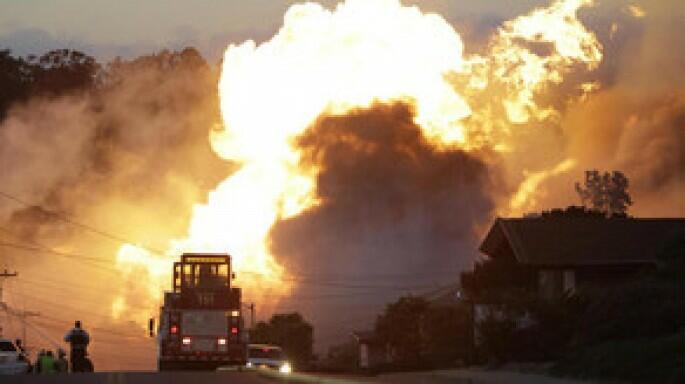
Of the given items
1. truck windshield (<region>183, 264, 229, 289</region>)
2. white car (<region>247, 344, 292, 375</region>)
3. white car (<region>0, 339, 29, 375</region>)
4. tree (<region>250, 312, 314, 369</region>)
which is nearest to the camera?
white car (<region>0, 339, 29, 375</region>)

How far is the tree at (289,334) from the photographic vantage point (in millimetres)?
105125

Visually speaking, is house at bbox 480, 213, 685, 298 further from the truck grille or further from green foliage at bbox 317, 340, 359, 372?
green foliage at bbox 317, 340, 359, 372

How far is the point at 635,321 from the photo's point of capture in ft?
120

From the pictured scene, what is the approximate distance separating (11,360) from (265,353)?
11.4 meters

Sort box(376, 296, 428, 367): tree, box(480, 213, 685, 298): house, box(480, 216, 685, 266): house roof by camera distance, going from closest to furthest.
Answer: box(480, 213, 685, 298): house → box(480, 216, 685, 266): house roof → box(376, 296, 428, 367): tree

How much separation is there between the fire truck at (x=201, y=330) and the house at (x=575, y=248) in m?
12.8

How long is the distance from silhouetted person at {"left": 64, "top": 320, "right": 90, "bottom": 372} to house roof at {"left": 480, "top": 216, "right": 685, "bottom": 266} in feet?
62.8

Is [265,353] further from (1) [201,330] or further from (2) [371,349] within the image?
(2) [371,349]

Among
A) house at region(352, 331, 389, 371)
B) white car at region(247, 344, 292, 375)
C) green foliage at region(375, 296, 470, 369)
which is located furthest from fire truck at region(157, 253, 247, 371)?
house at region(352, 331, 389, 371)

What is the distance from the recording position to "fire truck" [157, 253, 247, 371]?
50.3m

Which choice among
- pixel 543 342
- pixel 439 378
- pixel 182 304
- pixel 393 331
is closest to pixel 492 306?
pixel 543 342

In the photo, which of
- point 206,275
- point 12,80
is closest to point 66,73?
point 12,80

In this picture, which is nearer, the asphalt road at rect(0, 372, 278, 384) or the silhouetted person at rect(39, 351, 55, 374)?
the asphalt road at rect(0, 372, 278, 384)

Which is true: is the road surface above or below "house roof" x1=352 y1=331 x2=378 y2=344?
below
